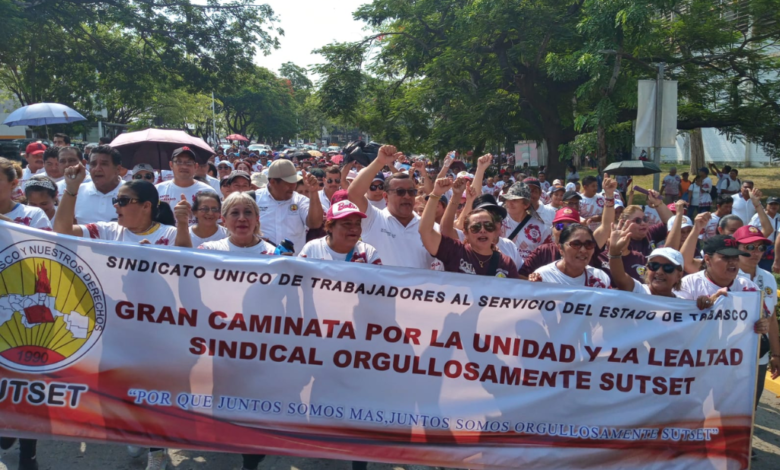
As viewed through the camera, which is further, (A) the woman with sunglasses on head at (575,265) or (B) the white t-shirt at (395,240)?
(B) the white t-shirt at (395,240)

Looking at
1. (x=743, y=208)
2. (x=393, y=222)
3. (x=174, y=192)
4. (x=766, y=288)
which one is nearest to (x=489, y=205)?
(x=393, y=222)

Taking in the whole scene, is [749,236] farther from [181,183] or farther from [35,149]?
[35,149]

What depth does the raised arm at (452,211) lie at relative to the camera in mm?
4891

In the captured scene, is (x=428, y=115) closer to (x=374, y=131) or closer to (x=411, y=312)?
(x=374, y=131)

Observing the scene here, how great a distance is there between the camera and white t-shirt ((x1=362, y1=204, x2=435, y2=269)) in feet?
17.5

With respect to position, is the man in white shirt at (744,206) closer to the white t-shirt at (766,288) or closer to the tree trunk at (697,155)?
the white t-shirt at (766,288)

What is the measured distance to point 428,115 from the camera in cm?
2334

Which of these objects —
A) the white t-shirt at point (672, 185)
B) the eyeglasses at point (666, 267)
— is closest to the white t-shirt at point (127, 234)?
the eyeglasses at point (666, 267)

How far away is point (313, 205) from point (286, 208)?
26 centimetres

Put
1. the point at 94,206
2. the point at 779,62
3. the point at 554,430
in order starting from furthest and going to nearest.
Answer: the point at 779,62 → the point at 94,206 → the point at 554,430

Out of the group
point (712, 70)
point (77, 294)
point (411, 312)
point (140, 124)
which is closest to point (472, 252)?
point (411, 312)

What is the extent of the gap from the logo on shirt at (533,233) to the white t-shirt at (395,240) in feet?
5.75

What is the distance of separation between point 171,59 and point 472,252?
77.0ft

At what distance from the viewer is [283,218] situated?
20.8 feet
